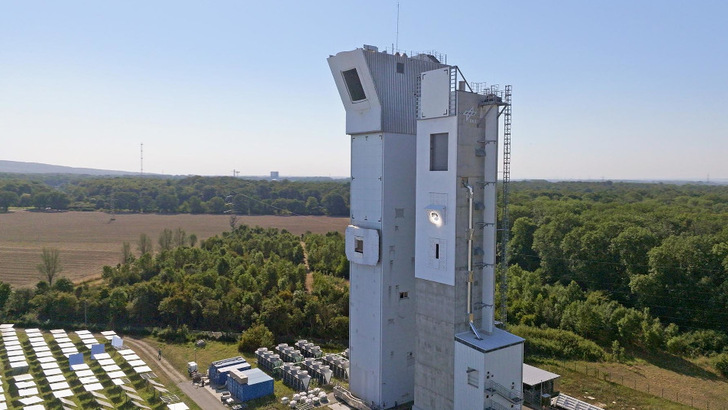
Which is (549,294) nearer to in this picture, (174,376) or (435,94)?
(435,94)

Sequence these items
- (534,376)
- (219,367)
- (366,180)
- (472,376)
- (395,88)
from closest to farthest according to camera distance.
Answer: (472,376)
(395,88)
(366,180)
(534,376)
(219,367)

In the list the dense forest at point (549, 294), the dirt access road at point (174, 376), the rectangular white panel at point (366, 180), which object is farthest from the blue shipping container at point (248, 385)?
the rectangular white panel at point (366, 180)

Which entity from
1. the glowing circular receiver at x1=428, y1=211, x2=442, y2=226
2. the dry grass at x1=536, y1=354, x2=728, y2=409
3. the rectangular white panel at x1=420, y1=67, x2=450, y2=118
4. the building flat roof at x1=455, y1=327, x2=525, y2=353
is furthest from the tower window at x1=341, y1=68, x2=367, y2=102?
the dry grass at x1=536, y1=354, x2=728, y2=409

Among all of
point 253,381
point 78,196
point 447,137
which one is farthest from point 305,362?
point 78,196

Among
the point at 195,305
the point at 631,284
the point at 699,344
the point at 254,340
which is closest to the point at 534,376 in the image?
the point at 699,344

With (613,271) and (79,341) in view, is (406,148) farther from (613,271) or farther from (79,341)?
(613,271)

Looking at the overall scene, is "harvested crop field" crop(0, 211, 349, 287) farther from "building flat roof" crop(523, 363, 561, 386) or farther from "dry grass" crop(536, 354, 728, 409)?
"dry grass" crop(536, 354, 728, 409)
